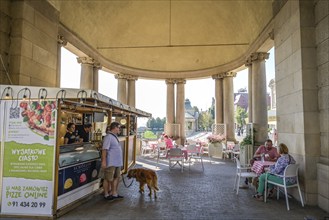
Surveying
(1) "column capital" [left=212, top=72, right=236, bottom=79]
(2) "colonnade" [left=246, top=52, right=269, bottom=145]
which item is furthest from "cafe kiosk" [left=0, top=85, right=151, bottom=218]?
(1) "column capital" [left=212, top=72, right=236, bottom=79]

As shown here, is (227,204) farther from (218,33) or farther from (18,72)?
(218,33)

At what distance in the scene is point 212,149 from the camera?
12.9m

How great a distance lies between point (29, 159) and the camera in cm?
420

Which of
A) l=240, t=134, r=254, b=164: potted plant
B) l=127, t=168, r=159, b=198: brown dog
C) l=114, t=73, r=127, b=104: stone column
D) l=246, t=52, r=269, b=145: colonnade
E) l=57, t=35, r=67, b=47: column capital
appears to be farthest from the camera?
l=114, t=73, r=127, b=104: stone column

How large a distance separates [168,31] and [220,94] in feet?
16.5

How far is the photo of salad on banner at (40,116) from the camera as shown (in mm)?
4203

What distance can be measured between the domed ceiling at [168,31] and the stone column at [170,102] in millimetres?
594

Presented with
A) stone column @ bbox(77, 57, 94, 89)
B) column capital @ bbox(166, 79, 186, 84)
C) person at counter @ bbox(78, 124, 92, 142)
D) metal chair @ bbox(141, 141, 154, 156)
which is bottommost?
metal chair @ bbox(141, 141, 154, 156)

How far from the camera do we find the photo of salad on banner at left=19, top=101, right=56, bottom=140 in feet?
13.8

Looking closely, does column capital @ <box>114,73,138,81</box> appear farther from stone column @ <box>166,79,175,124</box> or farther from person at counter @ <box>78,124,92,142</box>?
person at counter @ <box>78,124,92,142</box>

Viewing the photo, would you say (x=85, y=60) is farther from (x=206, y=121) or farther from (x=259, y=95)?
(x=206, y=121)

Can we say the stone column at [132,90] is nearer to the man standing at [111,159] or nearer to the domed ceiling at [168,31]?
the domed ceiling at [168,31]

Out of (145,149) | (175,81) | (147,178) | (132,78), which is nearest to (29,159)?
(147,178)

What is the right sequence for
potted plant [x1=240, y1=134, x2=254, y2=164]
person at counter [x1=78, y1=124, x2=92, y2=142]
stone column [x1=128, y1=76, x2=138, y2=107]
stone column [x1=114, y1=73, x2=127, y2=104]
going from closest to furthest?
person at counter [x1=78, y1=124, x2=92, y2=142] → potted plant [x1=240, y1=134, x2=254, y2=164] → stone column [x1=114, y1=73, x2=127, y2=104] → stone column [x1=128, y1=76, x2=138, y2=107]
